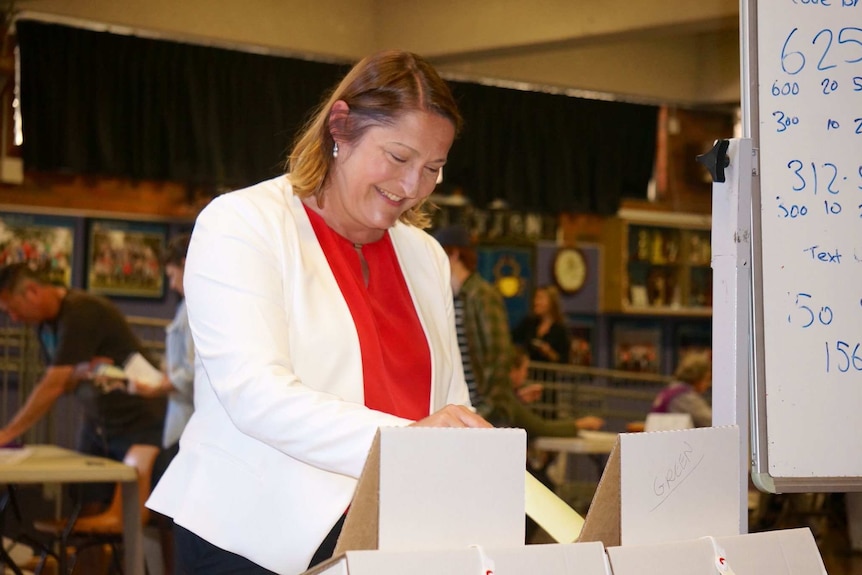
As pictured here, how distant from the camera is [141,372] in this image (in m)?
4.51

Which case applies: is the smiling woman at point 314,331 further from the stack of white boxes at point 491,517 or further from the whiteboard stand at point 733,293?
the whiteboard stand at point 733,293

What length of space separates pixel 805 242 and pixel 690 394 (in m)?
3.99

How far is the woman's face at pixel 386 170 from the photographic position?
160 cm

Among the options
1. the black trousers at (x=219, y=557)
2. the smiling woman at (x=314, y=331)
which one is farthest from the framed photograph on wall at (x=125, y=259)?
the black trousers at (x=219, y=557)

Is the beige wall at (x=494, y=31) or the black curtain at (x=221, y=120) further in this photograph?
the beige wall at (x=494, y=31)

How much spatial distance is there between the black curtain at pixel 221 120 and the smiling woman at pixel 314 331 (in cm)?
384

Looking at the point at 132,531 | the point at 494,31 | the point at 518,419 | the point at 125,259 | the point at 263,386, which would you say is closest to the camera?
the point at 263,386

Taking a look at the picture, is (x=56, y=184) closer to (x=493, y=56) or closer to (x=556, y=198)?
(x=493, y=56)

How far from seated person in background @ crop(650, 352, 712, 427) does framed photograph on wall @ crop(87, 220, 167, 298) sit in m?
3.19

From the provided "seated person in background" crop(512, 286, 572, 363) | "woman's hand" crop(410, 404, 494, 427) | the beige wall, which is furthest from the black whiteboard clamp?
"seated person in background" crop(512, 286, 572, 363)

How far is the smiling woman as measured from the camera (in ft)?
4.43

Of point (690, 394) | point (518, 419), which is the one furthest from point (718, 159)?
point (690, 394)

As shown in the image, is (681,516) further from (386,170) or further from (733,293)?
(386,170)

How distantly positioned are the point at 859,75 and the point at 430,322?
864mm
